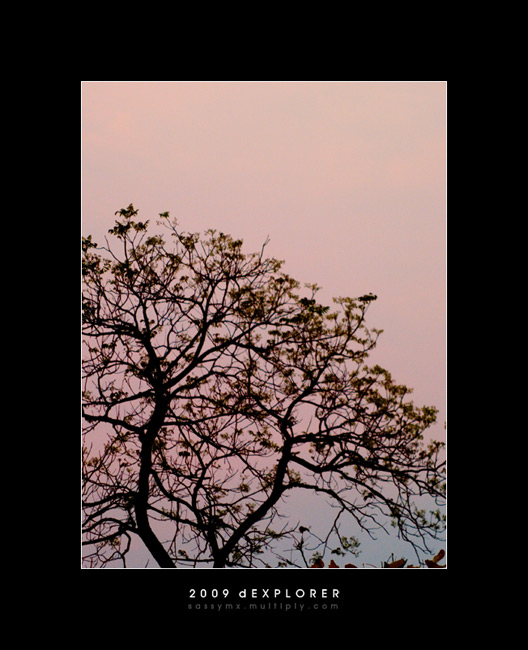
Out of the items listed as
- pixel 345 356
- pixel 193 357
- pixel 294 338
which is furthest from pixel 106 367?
pixel 345 356
